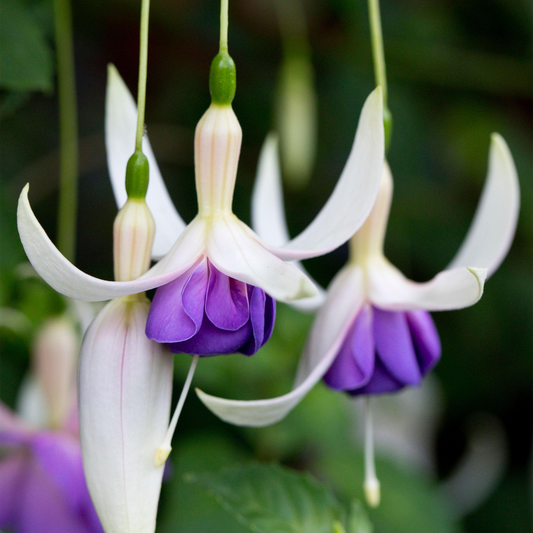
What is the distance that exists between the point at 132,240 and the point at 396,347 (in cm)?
25

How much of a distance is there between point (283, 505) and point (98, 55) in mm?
1078

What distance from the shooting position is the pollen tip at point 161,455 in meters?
0.43

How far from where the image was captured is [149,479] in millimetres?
440

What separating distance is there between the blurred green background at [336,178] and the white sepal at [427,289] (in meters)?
0.45

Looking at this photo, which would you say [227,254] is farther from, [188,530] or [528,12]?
[528,12]

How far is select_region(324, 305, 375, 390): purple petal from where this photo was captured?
562 mm

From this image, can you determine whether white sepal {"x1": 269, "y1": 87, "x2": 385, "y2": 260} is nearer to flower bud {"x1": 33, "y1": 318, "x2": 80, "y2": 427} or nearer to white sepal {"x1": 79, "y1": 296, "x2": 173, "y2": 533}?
white sepal {"x1": 79, "y1": 296, "x2": 173, "y2": 533}

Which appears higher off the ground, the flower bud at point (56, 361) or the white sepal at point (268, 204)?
the white sepal at point (268, 204)

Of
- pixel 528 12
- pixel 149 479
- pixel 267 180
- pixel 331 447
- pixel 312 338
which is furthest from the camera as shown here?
pixel 528 12

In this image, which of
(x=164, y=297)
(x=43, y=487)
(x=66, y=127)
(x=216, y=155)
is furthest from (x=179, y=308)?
(x=66, y=127)

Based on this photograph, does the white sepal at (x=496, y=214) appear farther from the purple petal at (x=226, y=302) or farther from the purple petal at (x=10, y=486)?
the purple petal at (x=10, y=486)

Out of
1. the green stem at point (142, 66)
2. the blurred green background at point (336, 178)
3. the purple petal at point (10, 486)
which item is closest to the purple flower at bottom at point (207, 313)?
the green stem at point (142, 66)

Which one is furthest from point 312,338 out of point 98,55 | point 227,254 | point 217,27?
point 98,55

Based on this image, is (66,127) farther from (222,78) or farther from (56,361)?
(222,78)
